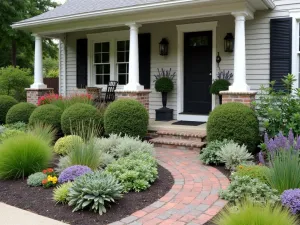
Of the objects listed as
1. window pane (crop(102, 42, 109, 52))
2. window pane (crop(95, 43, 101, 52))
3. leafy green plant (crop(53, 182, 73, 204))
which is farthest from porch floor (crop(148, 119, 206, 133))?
leafy green plant (crop(53, 182, 73, 204))

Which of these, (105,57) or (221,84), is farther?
(105,57)

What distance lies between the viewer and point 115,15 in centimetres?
779

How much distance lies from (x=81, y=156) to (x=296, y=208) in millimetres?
2773

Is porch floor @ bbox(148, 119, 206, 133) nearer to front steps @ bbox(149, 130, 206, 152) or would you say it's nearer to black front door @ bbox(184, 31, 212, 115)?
front steps @ bbox(149, 130, 206, 152)

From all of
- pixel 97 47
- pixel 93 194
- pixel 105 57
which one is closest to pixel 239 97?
pixel 93 194

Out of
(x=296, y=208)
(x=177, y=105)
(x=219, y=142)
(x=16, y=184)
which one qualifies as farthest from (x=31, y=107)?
(x=296, y=208)

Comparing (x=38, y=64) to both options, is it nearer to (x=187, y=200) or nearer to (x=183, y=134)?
(x=183, y=134)

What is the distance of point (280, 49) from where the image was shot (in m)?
7.11

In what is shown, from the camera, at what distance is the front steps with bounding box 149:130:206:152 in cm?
660

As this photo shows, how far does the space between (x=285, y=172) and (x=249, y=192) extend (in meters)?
0.46

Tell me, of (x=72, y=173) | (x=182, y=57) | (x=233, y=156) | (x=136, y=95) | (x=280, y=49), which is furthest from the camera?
(x=182, y=57)

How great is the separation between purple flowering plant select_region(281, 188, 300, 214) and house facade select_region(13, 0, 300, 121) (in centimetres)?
320

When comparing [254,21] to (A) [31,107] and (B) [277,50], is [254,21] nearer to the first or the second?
(B) [277,50]

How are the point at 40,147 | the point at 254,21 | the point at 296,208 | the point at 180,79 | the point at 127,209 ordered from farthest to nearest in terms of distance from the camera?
the point at 180,79, the point at 254,21, the point at 40,147, the point at 127,209, the point at 296,208
